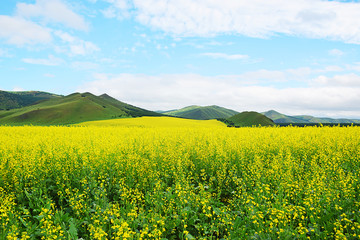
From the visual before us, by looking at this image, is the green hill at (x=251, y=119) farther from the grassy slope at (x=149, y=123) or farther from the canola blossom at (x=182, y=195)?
the canola blossom at (x=182, y=195)

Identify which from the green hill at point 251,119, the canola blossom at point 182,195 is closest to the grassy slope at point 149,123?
the canola blossom at point 182,195

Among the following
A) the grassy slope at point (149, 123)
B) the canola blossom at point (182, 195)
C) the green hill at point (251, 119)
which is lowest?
the canola blossom at point (182, 195)

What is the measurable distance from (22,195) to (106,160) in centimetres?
292

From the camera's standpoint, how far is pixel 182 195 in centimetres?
554

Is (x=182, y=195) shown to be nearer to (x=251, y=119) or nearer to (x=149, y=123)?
(x=149, y=123)

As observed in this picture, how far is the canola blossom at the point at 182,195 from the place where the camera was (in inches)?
177

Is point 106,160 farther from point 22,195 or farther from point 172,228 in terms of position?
point 172,228

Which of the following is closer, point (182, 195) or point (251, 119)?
point (182, 195)

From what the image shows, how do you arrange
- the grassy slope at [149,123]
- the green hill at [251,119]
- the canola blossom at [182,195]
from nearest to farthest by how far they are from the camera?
the canola blossom at [182,195]
the grassy slope at [149,123]
the green hill at [251,119]

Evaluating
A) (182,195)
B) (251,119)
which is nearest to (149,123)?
(182,195)

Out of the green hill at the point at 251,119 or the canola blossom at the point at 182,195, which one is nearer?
the canola blossom at the point at 182,195

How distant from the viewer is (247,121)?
9325 centimetres

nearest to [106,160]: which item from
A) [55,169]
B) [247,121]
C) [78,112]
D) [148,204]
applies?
[55,169]

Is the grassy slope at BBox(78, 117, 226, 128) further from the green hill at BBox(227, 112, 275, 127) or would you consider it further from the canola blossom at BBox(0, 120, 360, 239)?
the green hill at BBox(227, 112, 275, 127)
